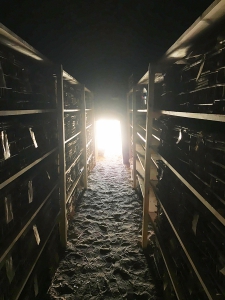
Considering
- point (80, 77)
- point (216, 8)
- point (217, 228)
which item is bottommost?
point (217, 228)

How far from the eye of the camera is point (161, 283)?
187 cm

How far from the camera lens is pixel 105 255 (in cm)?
231

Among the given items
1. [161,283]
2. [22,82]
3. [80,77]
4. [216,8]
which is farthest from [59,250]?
[80,77]

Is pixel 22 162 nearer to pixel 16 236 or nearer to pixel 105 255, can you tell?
pixel 16 236

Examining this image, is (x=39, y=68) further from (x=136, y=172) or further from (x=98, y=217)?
(x=136, y=172)

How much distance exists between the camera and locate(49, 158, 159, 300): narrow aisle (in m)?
1.86

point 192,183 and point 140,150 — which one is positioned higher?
point 192,183

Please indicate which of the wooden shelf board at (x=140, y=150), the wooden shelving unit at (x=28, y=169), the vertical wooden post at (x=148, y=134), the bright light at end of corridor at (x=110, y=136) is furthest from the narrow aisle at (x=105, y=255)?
the bright light at end of corridor at (x=110, y=136)

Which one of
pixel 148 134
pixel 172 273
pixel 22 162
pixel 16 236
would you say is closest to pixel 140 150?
pixel 148 134

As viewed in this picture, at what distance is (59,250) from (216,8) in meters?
2.43

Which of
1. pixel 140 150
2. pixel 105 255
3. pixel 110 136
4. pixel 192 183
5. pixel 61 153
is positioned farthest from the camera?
pixel 110 136

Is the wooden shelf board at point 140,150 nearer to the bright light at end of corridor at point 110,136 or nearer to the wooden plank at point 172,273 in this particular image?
the wooden plank at point 172,273

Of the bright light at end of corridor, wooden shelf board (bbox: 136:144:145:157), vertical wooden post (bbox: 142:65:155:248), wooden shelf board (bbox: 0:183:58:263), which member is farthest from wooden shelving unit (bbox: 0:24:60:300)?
the bright light at end of corridor

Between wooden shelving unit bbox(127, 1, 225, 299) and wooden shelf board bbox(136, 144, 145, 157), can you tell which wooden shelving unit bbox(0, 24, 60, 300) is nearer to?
wooden shelving unit bbox(127, 1, 225, 299)
